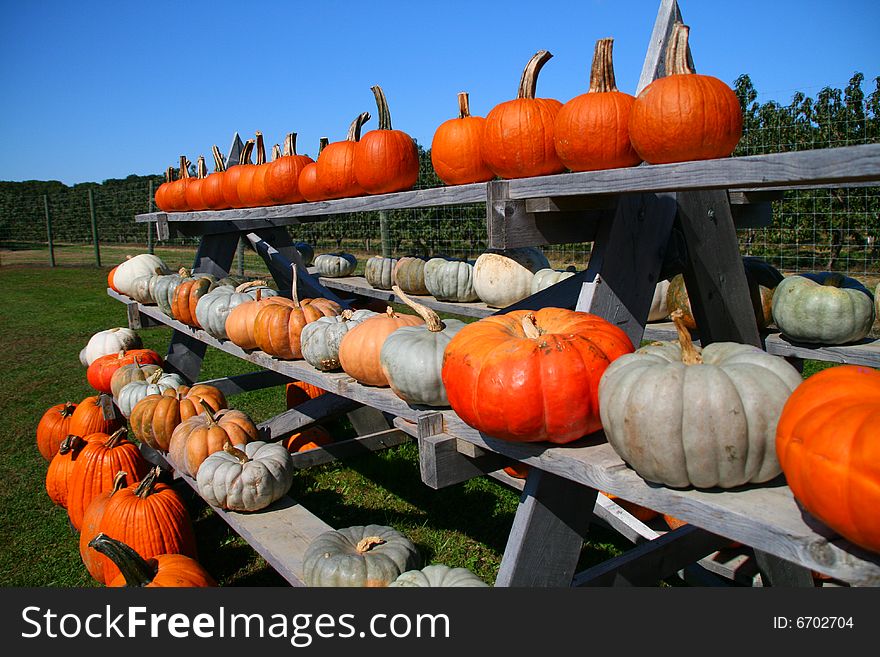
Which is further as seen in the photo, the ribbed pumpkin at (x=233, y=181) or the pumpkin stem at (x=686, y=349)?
the ribbed pumpkin at (x=233, y=181)

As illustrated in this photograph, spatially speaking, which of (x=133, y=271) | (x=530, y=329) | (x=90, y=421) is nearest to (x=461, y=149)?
(x=530, y=329)

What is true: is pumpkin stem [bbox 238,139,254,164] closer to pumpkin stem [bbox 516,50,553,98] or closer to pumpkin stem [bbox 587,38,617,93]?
pumpkin stem [bbox 516,50,553,98]

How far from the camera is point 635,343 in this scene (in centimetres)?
230

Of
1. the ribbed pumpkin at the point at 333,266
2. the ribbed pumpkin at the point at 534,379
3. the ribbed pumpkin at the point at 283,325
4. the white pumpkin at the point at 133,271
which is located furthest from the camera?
the ribbed pumpkin at the point at 333,266

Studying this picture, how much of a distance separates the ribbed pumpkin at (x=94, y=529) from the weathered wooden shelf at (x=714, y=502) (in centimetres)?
217

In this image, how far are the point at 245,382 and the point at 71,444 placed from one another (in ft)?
4.09

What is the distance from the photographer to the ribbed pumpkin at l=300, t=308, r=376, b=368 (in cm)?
309

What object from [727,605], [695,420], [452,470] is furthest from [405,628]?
[695,420]

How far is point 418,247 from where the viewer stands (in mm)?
20484

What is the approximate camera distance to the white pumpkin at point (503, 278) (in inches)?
187

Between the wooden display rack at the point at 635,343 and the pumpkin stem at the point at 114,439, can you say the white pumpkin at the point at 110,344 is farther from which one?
the wooden display rack at the point at 635,343

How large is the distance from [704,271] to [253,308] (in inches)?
93.4

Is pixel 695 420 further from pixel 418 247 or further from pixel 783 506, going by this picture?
pixel 418 247

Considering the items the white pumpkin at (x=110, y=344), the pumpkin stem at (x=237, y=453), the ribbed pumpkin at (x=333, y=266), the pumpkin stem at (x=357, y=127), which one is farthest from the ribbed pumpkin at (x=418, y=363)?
the ribbed pumpkin at (x=333, y=266)
